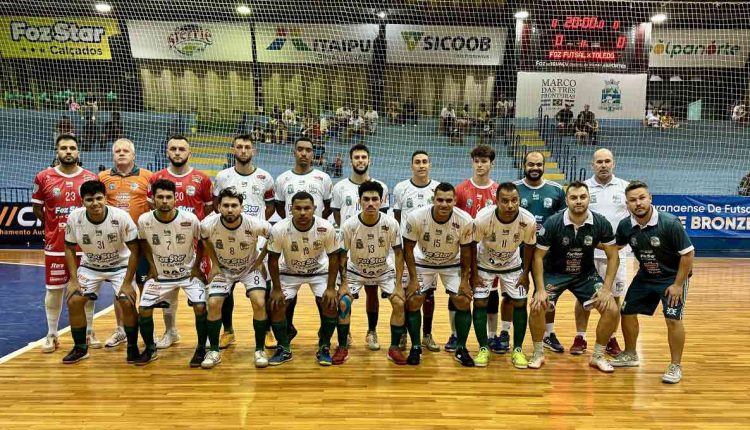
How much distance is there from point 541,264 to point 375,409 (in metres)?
1.90

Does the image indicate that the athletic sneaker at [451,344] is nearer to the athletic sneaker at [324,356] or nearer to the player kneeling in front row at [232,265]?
the athletic sneaker at [324,356]

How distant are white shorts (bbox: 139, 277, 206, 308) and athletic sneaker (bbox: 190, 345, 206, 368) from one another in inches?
16.1

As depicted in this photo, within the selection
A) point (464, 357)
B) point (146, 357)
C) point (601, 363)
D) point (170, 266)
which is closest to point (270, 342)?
point (146, 357)

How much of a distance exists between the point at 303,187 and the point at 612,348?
3.24 m

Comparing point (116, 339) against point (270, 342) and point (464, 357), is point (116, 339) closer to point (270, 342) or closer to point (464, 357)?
point (270, 342)

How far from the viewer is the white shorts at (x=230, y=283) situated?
5.10 metres

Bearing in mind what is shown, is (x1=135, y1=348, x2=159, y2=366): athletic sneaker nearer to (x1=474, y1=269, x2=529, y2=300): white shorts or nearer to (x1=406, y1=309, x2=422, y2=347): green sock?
(x1=406, y1=309, x2=422, y2=347): green sock

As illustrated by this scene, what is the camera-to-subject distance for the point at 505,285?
519 centimetres

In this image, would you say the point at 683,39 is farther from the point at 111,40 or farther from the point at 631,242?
the point at 111,40

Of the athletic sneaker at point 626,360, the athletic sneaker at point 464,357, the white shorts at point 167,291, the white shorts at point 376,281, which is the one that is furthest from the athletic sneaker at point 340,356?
the athletic sneaker at point 626,360

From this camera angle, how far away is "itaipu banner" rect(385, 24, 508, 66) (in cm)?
1482

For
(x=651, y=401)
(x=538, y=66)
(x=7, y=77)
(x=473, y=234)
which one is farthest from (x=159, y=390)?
(x=7, y=77)

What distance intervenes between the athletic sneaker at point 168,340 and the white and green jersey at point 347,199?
1916mm

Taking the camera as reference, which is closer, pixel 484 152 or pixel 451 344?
pixel 484 152
